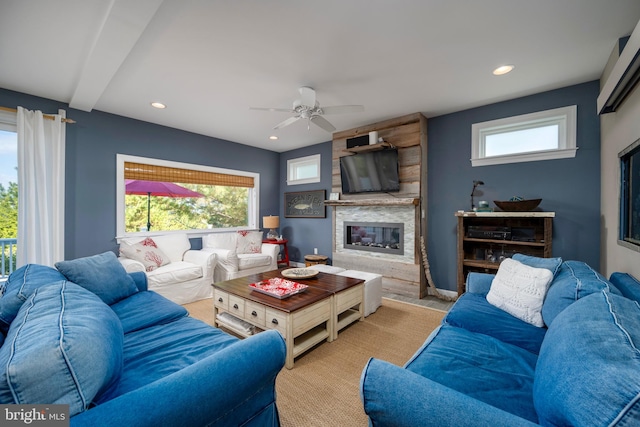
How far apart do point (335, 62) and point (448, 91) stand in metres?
1.47

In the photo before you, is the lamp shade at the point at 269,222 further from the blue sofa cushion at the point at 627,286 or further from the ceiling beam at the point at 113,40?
the blue sofa cushion at the point at 627,286

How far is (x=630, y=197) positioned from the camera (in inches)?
75.7

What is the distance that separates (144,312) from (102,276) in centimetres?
→ 52

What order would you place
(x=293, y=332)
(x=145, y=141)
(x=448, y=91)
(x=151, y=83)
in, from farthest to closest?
(x=145, y=141)
(x=448, y=91)
(x=151, y=83)
(x=293, y=332)

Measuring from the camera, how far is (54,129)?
123 inches

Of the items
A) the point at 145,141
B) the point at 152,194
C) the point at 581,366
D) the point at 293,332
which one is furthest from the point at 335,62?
the point at 152,194

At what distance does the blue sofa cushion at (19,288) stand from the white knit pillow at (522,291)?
275cm

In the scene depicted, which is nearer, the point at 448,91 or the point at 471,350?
the point at 471,350

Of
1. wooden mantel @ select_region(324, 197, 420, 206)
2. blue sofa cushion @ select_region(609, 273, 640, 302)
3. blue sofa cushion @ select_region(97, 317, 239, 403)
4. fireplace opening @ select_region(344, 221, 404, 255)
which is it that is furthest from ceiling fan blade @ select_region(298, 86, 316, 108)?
blue sofa cushion @ select_region(609, 273, 640, 302)

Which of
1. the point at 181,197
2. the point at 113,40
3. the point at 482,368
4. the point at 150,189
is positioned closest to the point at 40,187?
the point at 150,189

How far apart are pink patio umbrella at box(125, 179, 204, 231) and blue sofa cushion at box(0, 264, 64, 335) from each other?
8.60 feet

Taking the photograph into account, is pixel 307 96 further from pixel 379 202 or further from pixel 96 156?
pixel 96 156

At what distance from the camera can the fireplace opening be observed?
396cm

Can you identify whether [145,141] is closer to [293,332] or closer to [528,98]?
[293,332]
